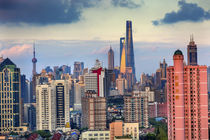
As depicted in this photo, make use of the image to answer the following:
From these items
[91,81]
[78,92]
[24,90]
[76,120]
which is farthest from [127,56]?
[76,120]


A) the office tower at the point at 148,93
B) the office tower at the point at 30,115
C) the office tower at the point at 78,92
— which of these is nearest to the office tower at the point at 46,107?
the office tower at the point at 30,115

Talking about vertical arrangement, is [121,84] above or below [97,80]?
below

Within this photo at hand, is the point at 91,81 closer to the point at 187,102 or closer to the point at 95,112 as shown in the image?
the point at 95,112

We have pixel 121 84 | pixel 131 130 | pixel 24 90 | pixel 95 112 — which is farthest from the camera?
pixel 121 84

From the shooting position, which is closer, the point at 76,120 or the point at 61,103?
the point at 76,120

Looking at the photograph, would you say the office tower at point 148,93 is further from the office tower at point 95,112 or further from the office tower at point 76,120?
the office tower at point 95,112

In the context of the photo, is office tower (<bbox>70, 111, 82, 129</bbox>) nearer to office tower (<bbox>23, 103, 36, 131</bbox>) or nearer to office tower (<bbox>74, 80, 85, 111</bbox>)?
office tower (<bbox>23, 103, 36, 131</bbox>)

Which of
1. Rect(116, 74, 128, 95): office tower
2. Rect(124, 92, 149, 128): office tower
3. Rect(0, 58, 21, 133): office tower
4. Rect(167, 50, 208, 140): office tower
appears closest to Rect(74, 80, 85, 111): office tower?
Rect(0, 58, 21, 133): office tower
